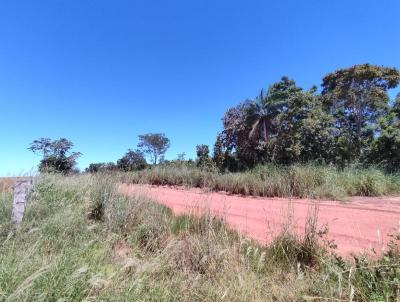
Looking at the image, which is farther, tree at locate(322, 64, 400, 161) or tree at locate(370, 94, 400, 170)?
tree at locate(322, 64, 400, 161)

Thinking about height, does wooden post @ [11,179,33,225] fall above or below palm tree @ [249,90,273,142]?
below

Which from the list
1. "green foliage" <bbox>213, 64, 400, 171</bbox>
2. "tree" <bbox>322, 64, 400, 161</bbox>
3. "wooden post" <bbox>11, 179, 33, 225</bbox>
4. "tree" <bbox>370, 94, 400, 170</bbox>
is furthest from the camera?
"tree" <bbox>322, 64, 400, 161</bbox>

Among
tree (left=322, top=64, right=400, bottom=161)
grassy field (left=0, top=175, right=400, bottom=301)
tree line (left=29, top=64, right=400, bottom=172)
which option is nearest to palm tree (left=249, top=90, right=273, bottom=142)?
tree line (left=29, top=64, right=400, bottom=172)

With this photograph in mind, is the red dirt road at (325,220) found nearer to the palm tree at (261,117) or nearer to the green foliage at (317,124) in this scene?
the green foliage at (317,124)

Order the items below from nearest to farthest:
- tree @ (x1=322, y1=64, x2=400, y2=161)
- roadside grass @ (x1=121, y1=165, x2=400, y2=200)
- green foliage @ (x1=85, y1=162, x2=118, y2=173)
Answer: roadside grass @ (x1=121, y1=165, x2=400, y2=200) → green foliage @ (x1=85, y1=162, x2=118, y2=173) → tree @ (x1=322, y1=64, x2=400, y2=161)

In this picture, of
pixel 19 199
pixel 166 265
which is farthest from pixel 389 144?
pixel 19 199

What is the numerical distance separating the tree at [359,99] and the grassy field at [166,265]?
22.9 m

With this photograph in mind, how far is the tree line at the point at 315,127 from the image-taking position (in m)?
21.7

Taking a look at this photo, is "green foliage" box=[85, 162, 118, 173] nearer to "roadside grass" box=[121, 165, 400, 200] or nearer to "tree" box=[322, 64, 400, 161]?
"roadside grass" box=[121, 165, 400, 200]

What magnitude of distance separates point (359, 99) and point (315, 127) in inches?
370

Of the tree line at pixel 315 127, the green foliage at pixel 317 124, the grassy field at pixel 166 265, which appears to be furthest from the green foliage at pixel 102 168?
the green foliage at pixel 317 124

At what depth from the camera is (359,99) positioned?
92.3ft

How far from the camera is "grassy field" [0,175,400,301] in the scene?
2719 millimetres

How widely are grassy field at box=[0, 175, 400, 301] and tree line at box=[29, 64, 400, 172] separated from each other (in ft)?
49.5
